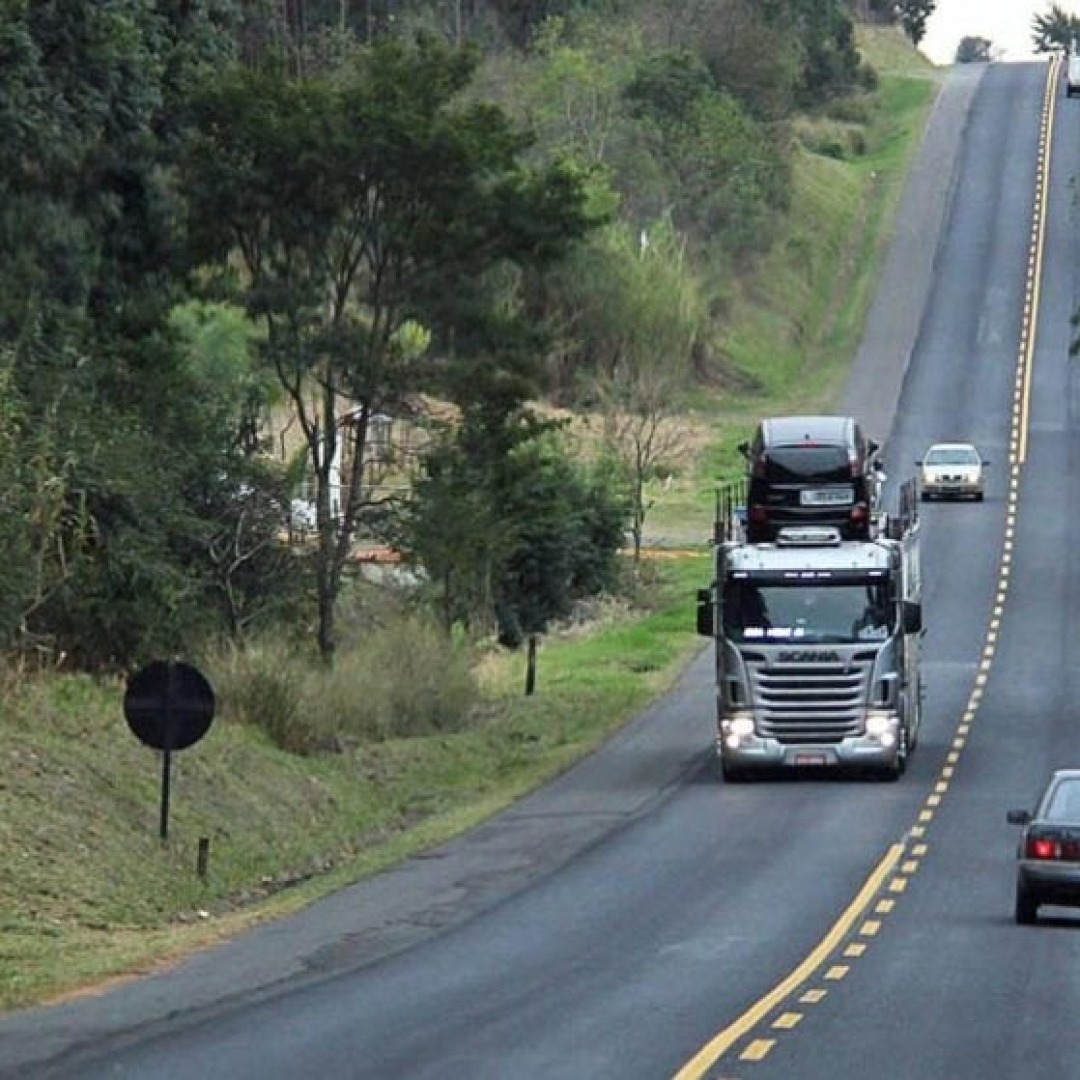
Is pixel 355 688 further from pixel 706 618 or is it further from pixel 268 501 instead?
pixel 706 618

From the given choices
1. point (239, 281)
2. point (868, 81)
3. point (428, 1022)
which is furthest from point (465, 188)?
point (868, 81)

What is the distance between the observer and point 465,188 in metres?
48.3

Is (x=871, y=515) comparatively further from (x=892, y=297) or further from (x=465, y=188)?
(x=892, y=297)

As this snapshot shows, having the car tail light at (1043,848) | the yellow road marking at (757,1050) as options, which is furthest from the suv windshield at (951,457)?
the yellow road marking at (757,1050)

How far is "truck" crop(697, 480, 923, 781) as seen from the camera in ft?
136

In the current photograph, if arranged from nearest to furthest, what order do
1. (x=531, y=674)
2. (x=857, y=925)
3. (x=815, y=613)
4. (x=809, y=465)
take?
(x=857, y=925) → (x=815, y=613) → (x=809, y=465) → (x=531, y=674)

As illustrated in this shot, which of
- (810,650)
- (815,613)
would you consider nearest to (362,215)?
(815,613)

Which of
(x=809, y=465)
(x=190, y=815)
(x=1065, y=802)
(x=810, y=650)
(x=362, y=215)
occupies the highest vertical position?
(x=362, y=215)

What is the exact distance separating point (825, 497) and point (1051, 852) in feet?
60.3

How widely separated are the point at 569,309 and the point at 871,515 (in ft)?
176

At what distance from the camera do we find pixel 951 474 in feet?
257

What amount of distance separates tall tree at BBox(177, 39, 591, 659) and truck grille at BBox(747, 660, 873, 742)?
30.1 feet

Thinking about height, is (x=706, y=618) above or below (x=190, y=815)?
above

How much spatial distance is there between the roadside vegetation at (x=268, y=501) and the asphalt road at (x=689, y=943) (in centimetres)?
136
